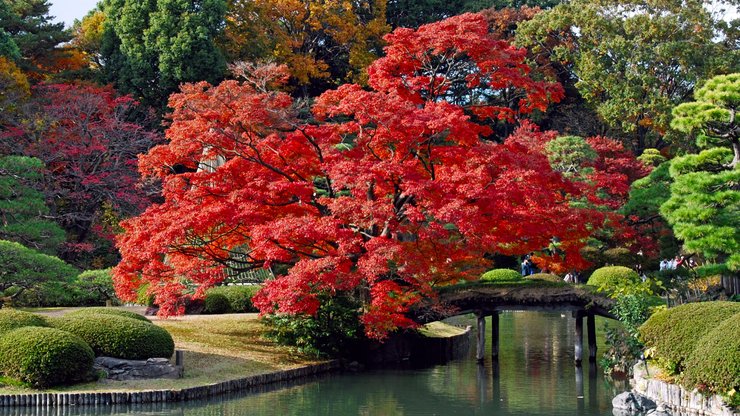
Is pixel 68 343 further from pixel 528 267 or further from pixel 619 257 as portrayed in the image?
pixel 528 267

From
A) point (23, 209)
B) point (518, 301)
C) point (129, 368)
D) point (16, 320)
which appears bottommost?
point (129, 368)

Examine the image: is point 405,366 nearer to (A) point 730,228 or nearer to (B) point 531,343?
(B) point 531,343

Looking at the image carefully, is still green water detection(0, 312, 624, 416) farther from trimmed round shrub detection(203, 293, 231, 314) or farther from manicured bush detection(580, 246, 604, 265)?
trimmed round shrub detection(203, 293, 231, 314)

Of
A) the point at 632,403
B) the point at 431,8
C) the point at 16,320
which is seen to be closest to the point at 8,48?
the point at 16,320

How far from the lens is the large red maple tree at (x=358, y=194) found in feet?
71.3

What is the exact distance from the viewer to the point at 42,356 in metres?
17.7

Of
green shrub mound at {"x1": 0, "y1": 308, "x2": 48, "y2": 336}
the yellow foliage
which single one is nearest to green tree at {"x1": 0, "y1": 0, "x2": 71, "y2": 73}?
the yellow foliage

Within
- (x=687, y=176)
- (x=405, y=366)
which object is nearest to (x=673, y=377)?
Result: (x=687, y=176)

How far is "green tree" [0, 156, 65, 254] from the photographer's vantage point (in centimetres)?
2812

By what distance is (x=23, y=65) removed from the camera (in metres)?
38.2

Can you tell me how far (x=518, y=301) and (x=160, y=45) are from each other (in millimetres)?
21213

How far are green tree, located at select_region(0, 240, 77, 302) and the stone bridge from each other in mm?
8208

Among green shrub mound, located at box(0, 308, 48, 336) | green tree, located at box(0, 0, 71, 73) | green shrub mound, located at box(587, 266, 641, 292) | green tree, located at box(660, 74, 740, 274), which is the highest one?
green tree, located at box(0, 0, 71, 73)

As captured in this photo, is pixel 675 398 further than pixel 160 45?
No
